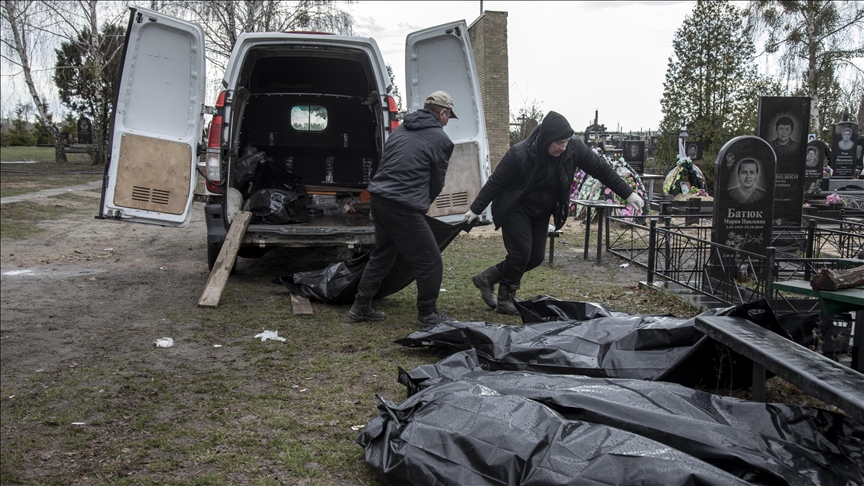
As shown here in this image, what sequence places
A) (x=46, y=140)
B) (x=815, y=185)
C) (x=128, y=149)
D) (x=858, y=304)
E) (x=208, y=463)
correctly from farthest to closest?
(x=46, y=140) → (x=815, y=185) → (x=128, y=149) → (x=858, y=304) → (x=208, y=463)

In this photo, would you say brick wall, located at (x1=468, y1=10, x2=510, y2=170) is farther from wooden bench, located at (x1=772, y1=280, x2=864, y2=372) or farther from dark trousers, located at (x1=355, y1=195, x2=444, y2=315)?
wooden bench, located at (x1=772, y1=280, x2=864, y2=372)

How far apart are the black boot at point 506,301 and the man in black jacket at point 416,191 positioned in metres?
0.76

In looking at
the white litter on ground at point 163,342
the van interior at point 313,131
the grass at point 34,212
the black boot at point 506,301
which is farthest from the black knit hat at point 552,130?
the grass at point 34,212

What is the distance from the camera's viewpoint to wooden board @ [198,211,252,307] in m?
6.42

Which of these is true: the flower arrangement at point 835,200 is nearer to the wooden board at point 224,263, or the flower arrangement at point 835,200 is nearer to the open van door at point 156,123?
the wooden board at point 224,263

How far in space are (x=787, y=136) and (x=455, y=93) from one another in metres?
5.72

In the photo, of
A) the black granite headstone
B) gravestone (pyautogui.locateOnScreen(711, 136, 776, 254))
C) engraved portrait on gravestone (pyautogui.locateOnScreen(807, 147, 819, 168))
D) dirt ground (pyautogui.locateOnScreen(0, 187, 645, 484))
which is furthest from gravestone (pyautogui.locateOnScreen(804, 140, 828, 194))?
gravestone (pyautogui.locateOnScreen(711, 136, 776, 254))

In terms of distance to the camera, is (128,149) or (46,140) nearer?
(128,149)

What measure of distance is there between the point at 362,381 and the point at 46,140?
46.2m

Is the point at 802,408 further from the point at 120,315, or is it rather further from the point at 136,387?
the point at 120,315

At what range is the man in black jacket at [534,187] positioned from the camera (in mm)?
5855

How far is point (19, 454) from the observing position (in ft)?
10.5

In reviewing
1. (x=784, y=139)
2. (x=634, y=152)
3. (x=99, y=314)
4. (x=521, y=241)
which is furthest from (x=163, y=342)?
(x=634, y=152)

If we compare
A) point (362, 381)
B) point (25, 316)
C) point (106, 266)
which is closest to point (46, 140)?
point (106, 266)
